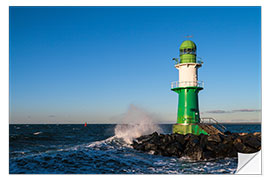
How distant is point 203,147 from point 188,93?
182 inches

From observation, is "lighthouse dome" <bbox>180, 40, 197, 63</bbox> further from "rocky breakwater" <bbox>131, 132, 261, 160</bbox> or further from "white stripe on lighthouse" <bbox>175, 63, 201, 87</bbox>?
"rocky breakwater" <bbox>131, 132, 261, 160</bbox>

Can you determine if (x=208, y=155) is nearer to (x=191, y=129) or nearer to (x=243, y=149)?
(x=243, y=149)

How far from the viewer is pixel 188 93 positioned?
16.5 metres

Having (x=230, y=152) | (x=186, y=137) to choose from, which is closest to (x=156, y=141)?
(x=186, y=137)

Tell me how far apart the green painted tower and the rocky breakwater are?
1521mm

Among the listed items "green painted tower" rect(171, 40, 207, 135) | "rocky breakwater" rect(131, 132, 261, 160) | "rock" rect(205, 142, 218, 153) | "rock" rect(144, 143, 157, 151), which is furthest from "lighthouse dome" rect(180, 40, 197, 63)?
"rock" rect(144, 143, 157, 151)

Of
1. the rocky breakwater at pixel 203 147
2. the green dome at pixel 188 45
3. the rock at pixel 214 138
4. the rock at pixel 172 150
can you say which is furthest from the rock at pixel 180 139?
the green dome at pixel 188 45

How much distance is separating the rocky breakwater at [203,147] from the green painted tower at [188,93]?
1.52 metres

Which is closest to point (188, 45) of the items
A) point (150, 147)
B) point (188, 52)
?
point (188, 52)

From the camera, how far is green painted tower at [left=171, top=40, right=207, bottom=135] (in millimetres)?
16219

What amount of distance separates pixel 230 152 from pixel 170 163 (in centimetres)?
403

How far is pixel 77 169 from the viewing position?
9617 mm
